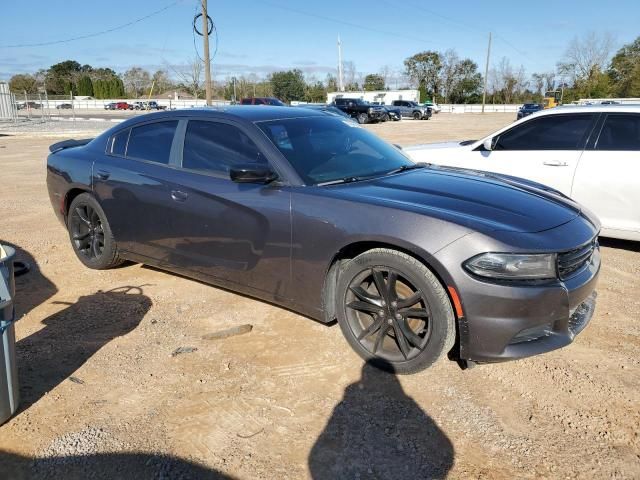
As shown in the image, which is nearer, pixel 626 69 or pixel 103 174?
pixel 103 174

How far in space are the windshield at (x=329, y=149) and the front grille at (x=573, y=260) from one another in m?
1.44

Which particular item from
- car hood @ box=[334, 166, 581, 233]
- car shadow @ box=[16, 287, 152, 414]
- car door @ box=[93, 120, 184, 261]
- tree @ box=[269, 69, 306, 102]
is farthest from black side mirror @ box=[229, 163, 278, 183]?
tree @ box=[269, 69, 306, 102]

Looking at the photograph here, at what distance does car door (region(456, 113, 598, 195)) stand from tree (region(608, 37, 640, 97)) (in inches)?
2321

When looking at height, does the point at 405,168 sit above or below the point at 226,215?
above

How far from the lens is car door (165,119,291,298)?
11.6 feet

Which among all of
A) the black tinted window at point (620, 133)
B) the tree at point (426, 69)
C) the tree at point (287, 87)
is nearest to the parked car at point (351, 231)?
the black tinted window at point (620, 133)

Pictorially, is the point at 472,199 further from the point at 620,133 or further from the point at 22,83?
the point at 22,83

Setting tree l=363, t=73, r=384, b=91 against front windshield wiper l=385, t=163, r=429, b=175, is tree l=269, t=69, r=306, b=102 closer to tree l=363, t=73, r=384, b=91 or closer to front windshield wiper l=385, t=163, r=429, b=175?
tree l=363, t=73, r=384, b=91

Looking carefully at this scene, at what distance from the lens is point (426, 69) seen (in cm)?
9456

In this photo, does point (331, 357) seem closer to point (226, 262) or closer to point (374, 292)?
point (374, 292)

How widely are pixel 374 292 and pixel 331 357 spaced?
532 mm

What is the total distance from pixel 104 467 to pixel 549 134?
5.46 m

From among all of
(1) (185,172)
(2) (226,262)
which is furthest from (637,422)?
Result: (1) (185,172)

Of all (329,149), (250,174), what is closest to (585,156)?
(329,149)
